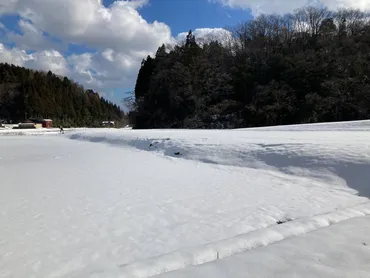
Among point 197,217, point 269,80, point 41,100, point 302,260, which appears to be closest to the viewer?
point 302,260

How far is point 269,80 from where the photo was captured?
36.9 m

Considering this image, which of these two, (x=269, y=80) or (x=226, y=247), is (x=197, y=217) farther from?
(x=269, y=80)

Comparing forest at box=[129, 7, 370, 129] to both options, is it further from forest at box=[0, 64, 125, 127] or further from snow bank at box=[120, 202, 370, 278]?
forest at box=[0, 64, 125, 127]

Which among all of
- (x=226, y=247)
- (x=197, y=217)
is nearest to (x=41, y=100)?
(x=197, y=217)

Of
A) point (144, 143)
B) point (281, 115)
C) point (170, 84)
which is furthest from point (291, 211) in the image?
point (170, 84)

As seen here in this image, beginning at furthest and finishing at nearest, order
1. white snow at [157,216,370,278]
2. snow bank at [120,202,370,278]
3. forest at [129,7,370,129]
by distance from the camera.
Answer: forest at [129,7,370,129] < snow bank at [120,202,370,278] < white snow at [157,216,370,278]

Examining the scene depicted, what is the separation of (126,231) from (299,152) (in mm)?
6722

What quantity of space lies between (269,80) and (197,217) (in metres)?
34.7

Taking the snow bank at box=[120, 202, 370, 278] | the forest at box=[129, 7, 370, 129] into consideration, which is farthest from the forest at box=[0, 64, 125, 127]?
the snow bank at box=[120, 202, 370, 278]

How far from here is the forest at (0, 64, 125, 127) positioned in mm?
90812

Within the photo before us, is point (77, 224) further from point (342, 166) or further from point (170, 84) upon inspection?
point (170, 84)

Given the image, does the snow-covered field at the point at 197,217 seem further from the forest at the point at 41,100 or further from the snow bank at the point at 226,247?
the forest at the point at 41,100

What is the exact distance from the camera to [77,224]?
15.9ft

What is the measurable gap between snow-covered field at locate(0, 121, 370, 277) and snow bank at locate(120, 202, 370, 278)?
1cm
